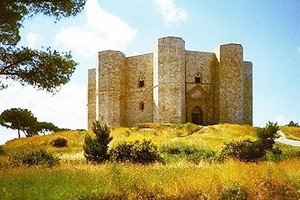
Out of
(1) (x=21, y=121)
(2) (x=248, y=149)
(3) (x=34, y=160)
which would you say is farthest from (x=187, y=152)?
(1) (x=21, y=121)

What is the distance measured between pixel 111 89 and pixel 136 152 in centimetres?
2146

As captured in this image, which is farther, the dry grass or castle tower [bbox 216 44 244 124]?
castle tower [bbox 216 44 244 124]

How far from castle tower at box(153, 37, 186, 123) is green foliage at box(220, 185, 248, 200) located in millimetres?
24138

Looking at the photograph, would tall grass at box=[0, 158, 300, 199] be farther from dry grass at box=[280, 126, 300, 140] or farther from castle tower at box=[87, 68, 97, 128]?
castle tower at box=[87, 68, 97, 128]

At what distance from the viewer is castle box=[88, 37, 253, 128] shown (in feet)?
113

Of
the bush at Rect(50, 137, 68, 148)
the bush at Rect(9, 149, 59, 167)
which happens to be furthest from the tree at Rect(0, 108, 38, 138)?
the bush at Rect(9, 149, 59, 167)

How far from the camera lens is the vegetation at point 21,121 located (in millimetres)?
35562

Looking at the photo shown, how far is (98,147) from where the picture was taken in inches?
630

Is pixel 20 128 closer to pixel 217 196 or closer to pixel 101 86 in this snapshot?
pixel 101 86

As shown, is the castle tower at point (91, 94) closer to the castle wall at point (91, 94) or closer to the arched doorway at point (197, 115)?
the castle wall at point (91, 94)

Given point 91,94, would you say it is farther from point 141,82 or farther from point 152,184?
point 152,184

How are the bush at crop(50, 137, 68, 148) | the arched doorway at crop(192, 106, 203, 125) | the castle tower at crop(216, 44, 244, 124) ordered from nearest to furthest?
the bush at crop(50, 137, 68, 148) < the castle tower at crop(216, 44, 244, 124) < the arched doorway at crop(192, 106, 203, 125)

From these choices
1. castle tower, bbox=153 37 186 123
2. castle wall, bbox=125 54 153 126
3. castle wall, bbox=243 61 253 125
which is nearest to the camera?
castle tower, bbox=153 37 186 123

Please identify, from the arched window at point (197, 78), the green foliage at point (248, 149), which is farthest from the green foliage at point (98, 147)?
the arched window at point (197, 78)
